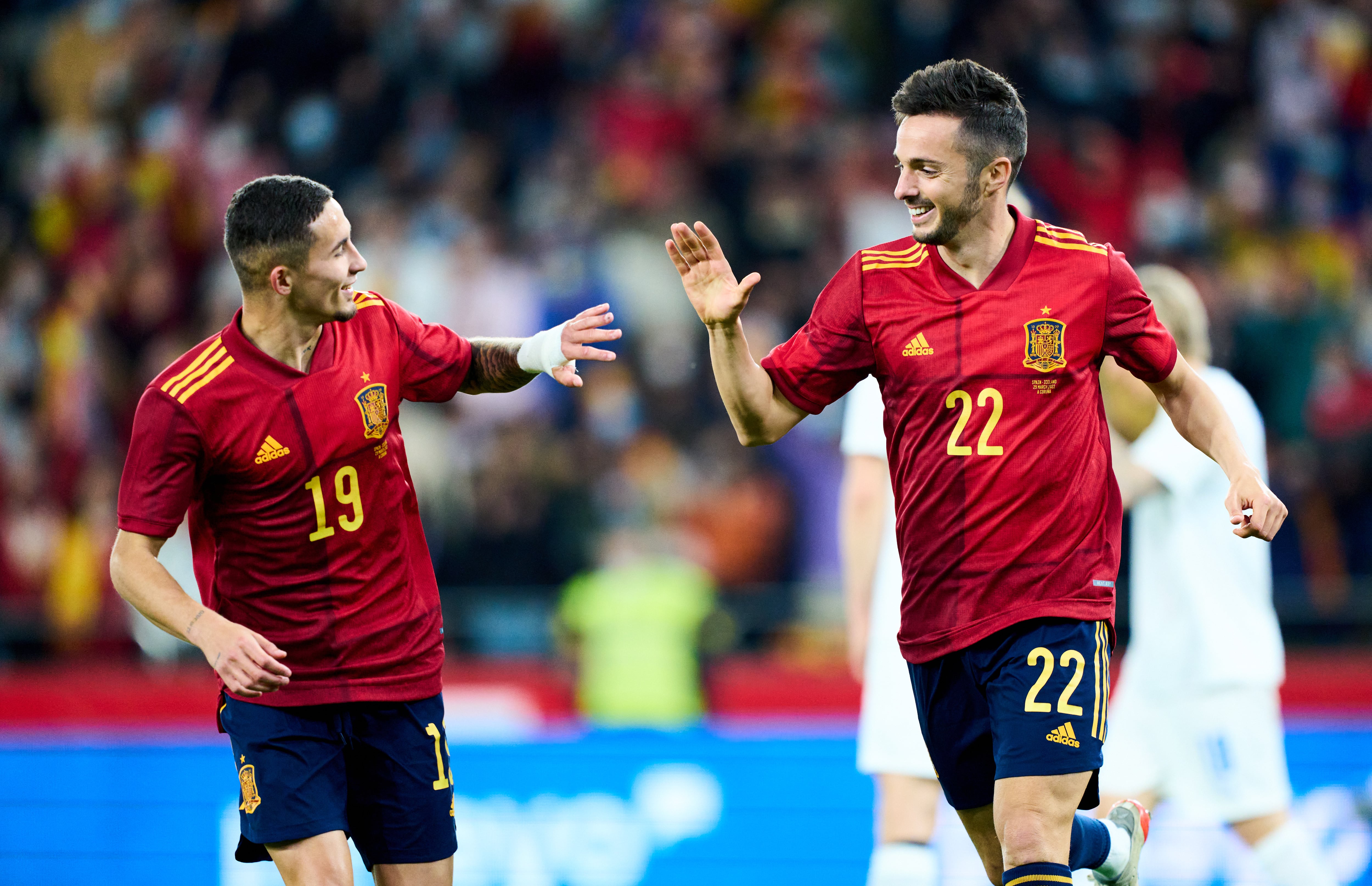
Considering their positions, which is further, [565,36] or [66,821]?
[565,36]

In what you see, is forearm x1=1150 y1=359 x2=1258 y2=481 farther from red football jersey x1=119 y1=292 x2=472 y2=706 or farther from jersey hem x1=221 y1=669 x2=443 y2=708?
jersey hem x1=221 y1=669 x2=443 y2=708

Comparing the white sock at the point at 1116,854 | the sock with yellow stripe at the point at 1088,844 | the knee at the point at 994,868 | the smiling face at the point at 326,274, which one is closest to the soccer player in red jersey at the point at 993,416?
the sock with yellow stripe at the point at 1088,844

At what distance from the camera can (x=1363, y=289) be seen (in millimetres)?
9828

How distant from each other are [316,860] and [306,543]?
86 centimetres

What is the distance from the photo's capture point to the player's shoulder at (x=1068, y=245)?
4.29 meters

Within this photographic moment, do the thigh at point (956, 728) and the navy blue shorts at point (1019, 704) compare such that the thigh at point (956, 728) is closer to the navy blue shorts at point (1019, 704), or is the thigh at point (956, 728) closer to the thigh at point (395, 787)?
the navy blue shorts at point (1019, 704)

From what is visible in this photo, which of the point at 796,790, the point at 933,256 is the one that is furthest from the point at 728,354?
the point at 796,790

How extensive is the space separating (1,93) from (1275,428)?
34.9 ft

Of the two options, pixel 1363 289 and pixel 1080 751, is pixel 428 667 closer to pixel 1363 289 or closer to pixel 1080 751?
pixel 1080 751

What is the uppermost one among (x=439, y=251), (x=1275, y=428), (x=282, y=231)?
(x=439, y=251)

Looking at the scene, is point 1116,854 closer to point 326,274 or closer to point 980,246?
point 980,246

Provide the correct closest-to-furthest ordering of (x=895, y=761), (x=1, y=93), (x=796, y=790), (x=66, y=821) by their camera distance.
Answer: (x=895, y=761)
(x=796, y=790)
(x=66, y=821)
(x=1, y=93)

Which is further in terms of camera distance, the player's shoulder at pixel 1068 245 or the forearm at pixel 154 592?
the player's shoulder at pixel 1068 245

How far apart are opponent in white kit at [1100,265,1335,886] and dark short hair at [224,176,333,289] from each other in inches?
124
